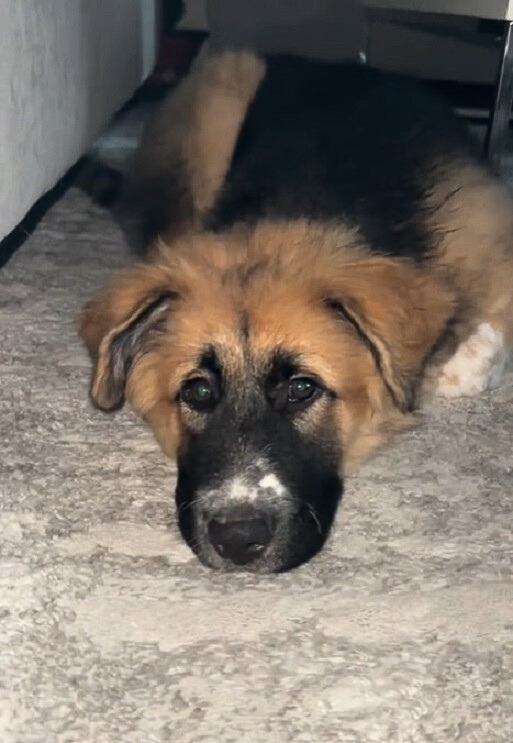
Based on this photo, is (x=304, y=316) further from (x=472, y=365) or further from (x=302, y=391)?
(x=472, y=365)

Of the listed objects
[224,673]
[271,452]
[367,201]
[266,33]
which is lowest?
[266,33]

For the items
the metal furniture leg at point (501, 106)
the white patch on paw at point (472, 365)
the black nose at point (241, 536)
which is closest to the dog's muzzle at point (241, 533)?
the black nose at point (241, 536)

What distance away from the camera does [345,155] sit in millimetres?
2484

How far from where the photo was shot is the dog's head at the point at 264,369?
1.78 m

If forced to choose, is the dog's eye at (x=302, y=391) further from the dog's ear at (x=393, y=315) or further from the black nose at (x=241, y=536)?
the black nose at (x=241, y=536)

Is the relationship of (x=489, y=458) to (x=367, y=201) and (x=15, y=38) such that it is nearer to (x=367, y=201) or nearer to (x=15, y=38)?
(x=367, y=201)

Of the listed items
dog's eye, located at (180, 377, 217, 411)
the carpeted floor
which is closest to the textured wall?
the carpeted floor

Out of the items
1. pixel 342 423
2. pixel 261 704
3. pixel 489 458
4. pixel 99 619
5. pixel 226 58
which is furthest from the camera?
pixel 226 58

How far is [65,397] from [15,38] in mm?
1252

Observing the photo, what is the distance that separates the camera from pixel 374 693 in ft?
4.99

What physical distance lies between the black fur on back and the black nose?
2.52 ft

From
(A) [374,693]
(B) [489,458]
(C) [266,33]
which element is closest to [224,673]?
(A) [374,693]

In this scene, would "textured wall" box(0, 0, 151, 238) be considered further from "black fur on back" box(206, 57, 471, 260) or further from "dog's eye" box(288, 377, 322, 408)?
"dog's eye" box(288, 377, 322, 408)

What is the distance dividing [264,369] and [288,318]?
0.12 meters
